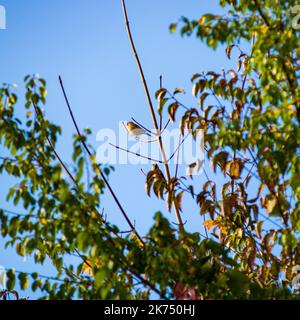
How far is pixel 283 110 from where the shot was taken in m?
3.06

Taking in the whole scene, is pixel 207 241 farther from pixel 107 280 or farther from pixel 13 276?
pixel 13 276

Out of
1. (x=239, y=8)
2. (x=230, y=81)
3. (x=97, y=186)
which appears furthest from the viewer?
(x=239, y=8)

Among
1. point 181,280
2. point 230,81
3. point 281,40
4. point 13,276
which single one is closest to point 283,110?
point 281,40

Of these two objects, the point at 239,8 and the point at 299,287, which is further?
the point at 239,8

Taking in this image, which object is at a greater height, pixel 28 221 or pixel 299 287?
pixel 28 221

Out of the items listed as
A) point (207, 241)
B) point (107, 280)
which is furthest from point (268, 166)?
point (107, 280)

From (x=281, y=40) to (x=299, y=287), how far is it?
131 cm

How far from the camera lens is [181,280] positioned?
306 centimetres

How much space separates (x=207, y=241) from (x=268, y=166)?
20.4 inches
